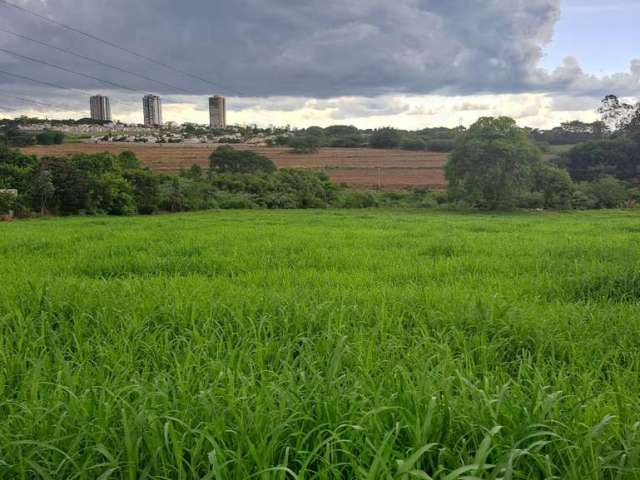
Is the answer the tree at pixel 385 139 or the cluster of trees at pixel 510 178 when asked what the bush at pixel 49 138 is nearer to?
the cluster of trees at pixel 510 178

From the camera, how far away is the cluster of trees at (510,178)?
39531mm

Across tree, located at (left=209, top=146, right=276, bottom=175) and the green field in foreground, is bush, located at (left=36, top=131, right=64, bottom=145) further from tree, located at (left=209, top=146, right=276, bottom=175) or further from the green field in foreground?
the green field in foreground

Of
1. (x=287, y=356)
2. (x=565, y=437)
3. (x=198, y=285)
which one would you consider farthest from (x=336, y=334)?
(x=198, y=285)

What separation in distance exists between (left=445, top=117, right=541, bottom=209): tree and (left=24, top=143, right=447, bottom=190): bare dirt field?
28.0 feet

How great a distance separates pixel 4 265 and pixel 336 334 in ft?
17.0

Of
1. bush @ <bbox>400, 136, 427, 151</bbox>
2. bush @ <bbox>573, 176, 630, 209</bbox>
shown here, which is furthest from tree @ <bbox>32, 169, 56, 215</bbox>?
bush @ <bbox>400, 136, 427, 151</bbox>

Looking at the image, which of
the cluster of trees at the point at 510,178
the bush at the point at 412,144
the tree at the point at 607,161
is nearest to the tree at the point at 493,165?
the cluster of trees at the point at 510,178

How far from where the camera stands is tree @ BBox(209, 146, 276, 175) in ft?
161

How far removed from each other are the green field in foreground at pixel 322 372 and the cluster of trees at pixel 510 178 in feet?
115

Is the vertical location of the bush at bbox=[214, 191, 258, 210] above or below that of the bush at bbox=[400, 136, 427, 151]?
below

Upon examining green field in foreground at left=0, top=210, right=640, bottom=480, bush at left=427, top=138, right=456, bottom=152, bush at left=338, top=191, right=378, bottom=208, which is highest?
bush at left=427, top=138, right=456, bottom=152

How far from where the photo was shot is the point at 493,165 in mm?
39406

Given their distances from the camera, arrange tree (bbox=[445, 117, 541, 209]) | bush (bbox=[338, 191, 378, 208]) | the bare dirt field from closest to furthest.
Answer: tree (bbox=[445, 117, 541, 209]) → bush (bbox=[338, 191, 378, 208]) → the bare dirt field

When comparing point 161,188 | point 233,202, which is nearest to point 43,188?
point 161,188
